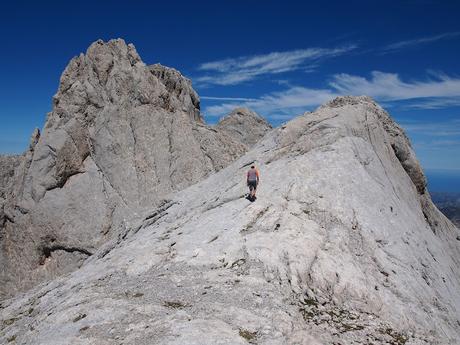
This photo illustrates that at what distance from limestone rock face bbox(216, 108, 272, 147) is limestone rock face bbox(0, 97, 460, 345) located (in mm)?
72214

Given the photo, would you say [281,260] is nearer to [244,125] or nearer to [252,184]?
[252,184]

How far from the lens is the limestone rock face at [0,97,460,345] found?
1652 cm

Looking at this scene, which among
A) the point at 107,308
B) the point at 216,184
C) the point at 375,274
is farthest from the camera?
the point at 216,184

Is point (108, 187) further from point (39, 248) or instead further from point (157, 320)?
point (157, 320)

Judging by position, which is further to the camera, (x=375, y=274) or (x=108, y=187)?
(x=108, y=187)

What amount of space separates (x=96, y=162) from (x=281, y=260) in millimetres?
42320

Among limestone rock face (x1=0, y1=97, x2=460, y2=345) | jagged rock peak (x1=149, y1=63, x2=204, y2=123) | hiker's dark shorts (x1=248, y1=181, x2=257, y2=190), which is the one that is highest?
jagged rock peak (x1=149, y1=63, x2=204, y2=123)

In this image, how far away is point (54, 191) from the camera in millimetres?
53531

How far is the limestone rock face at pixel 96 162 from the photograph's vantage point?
51.3m

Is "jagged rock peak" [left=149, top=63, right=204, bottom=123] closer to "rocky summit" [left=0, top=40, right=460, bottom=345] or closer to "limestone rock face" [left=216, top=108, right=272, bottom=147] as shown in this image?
"rocky summit" [left=0, top=40, right=460, bottom=345]

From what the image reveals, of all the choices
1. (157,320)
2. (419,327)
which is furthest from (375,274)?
(157,320)

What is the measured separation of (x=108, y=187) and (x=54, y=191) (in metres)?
6.79

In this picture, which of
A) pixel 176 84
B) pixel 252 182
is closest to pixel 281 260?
pixel 252 182

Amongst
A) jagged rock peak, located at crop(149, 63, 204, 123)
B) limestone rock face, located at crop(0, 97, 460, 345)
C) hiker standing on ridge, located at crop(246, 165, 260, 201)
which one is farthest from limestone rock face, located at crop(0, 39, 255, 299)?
hiker standing on ridge, located at crop(246, 165, 260, 201)
